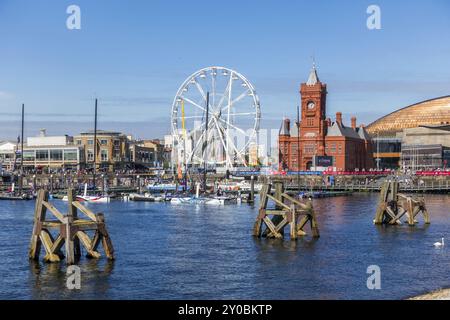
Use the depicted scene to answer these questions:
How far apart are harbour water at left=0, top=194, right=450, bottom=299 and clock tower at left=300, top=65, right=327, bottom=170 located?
339 feet

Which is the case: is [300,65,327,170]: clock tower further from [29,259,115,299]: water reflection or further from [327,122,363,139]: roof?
[29,259,115,299]: water reflection

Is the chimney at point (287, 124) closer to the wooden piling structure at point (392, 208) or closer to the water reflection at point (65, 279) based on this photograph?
the wooden piling structure at point (392, 208)

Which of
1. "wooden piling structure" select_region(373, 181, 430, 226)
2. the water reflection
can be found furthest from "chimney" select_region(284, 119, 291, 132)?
the water reflection

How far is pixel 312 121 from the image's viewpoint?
7037 inches

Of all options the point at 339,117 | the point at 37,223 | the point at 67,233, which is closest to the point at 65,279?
the point at 67,233

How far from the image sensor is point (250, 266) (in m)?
47.5

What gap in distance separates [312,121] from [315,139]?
4521 mm

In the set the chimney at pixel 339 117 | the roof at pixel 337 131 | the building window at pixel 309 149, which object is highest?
the chimney at pixel 339 117

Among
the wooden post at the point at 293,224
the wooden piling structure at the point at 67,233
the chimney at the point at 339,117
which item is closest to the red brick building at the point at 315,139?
the chimney at the point at 339,117

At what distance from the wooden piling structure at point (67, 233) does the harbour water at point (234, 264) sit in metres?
0.86

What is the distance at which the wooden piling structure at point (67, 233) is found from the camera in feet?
148

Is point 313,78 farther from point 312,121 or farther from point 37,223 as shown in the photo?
point 37,223

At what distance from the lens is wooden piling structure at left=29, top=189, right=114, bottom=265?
45.2 metres
